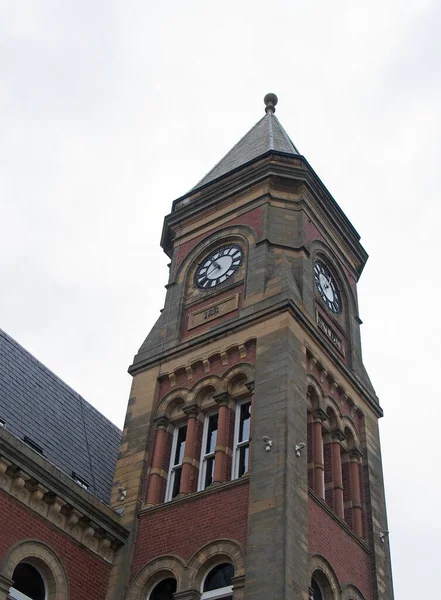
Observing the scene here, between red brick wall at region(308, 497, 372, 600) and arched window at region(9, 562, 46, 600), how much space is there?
20.2ft

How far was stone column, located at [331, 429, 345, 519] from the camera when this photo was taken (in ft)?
73.9

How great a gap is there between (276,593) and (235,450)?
4.97m

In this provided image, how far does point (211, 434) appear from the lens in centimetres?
2312

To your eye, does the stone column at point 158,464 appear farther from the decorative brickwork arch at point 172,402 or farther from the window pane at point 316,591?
the window pane at point 316,591

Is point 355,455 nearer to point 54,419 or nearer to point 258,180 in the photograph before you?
point 54,419

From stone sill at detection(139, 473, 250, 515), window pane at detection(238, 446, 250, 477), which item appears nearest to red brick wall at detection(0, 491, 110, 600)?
stone sill at detection(139, 473, 250, 515)

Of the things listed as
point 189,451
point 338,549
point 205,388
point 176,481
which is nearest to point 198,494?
point 189,451

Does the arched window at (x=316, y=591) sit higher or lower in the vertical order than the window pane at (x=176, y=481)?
lower

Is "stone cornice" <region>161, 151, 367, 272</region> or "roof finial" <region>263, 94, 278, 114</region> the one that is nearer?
"stone cornice" <region>161, 151, 367, 272</region>

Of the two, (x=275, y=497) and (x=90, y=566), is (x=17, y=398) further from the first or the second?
(x=275, y=497)

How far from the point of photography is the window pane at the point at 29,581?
1903 centimetres

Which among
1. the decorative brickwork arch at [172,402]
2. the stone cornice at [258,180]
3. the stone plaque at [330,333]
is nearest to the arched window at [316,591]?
the decorative brickwork arch at [172,402]

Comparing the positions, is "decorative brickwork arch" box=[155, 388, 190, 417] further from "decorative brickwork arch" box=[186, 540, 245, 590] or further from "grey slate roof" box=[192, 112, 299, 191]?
"grey slate roof" box=[192, 112, 299, 191]

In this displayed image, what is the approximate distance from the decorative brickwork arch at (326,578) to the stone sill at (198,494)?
2.44 metres
